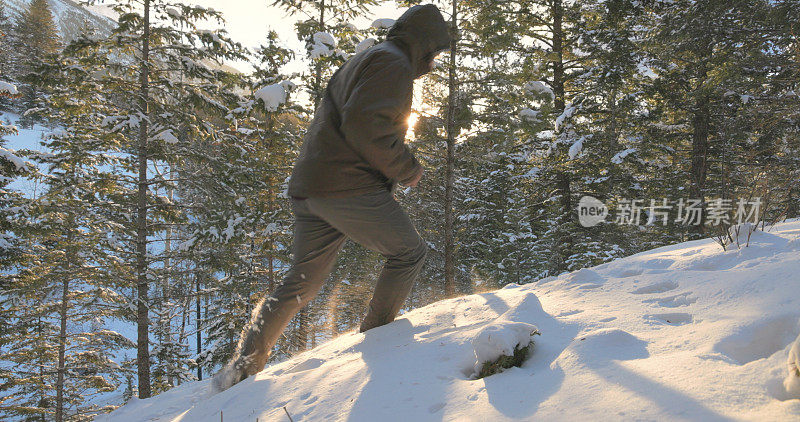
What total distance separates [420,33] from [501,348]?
72.7 inches

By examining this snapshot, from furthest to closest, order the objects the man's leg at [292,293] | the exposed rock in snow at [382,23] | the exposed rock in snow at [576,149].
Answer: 1. the exposed rock in snow at [576,149]
2. the exposed rock in snow at [382,23]
3. the man's leg at [292,293]

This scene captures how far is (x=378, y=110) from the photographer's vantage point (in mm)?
2107

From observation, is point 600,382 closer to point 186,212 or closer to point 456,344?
point 456,344

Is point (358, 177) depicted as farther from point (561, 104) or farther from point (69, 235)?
point (69, 235)

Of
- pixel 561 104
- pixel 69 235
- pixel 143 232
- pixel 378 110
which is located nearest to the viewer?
pixel 378 110

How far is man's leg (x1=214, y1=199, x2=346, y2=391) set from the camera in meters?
2.45

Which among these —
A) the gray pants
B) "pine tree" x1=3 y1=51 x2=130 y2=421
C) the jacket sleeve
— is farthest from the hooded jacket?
"pine tree" x1=3 y1=51 x2=130 y2=421

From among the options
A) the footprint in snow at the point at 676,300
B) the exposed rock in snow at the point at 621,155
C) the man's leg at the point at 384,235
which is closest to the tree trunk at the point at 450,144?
the exposed rock in snow at the point at 621,155

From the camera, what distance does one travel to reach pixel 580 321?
6.40ft

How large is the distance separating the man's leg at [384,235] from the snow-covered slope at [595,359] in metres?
0.19

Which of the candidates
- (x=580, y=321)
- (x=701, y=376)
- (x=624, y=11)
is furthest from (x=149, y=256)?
(x=624, y=11)

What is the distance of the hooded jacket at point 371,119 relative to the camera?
2133 millimetres

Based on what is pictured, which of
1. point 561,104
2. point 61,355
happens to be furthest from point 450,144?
point 61,355

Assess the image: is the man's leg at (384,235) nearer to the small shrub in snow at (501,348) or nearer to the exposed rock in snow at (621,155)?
the small shrub in snow at (501,348)
